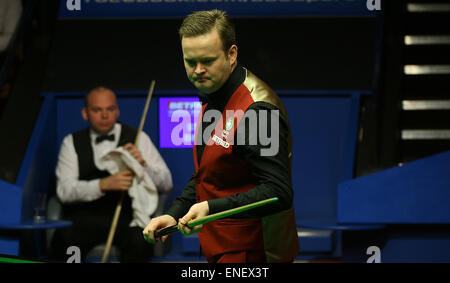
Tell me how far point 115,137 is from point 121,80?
0.39 metres

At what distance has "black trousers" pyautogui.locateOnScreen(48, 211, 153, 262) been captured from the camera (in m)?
3.78

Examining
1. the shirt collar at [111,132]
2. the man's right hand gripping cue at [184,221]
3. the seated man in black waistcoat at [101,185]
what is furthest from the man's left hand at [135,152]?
the man's right hand gripping cue at [184,221]

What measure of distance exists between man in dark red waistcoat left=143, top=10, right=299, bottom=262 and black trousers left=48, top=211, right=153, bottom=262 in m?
1.54

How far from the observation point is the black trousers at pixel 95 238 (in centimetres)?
378

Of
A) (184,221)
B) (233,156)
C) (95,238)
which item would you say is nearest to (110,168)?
(95,238)

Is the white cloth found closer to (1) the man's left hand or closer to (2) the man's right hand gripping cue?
(1) the man's left hand

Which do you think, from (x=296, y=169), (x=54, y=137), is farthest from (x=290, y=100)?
(x=54, y=137)

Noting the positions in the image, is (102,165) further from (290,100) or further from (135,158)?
(290,100)

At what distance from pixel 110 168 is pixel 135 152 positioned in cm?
25

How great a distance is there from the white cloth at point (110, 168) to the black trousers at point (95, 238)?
0.30ft

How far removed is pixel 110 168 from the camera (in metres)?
4.01

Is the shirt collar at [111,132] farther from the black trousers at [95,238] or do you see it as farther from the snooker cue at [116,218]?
the black trousers at [95,238]

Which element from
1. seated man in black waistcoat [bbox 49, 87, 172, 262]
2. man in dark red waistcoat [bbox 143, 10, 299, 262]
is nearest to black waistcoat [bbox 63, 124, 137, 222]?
seated man in black waistcoat [bbox 49, 87, 172, 262]
